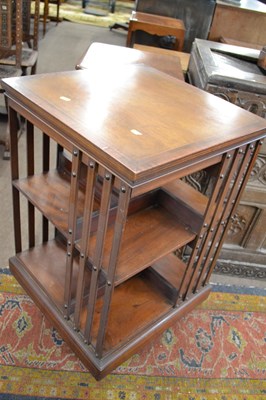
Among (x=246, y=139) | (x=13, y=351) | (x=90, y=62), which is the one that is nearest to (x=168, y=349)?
(x=13, y=351)

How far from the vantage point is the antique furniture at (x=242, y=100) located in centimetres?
129

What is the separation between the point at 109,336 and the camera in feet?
4.02

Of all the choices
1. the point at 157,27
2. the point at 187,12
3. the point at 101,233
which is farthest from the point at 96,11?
the point at 101,233

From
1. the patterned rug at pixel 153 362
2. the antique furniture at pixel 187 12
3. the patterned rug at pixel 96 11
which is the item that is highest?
the antique furniture at pixel 187 12

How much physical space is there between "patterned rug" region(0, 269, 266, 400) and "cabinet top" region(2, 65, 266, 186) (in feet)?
2.71

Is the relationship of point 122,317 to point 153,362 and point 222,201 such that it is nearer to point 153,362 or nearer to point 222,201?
point 153,362

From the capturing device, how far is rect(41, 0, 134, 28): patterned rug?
19.5 ft

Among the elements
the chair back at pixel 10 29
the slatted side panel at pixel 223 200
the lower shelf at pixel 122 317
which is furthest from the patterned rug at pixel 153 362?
the chair back at pixel 10 29

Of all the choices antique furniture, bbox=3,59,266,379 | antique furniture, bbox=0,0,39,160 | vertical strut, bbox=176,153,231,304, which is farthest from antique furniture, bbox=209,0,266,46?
vertical strut, bbox=176,153,231,304

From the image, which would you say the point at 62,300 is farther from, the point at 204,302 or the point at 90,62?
the point at 90,62

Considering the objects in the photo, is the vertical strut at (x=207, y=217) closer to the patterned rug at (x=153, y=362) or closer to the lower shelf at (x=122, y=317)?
the lower shelf at (x=122, y=317)

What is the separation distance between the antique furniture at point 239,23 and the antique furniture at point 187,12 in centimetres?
21

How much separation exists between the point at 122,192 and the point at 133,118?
24 centimetres

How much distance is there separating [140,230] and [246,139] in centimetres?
44
